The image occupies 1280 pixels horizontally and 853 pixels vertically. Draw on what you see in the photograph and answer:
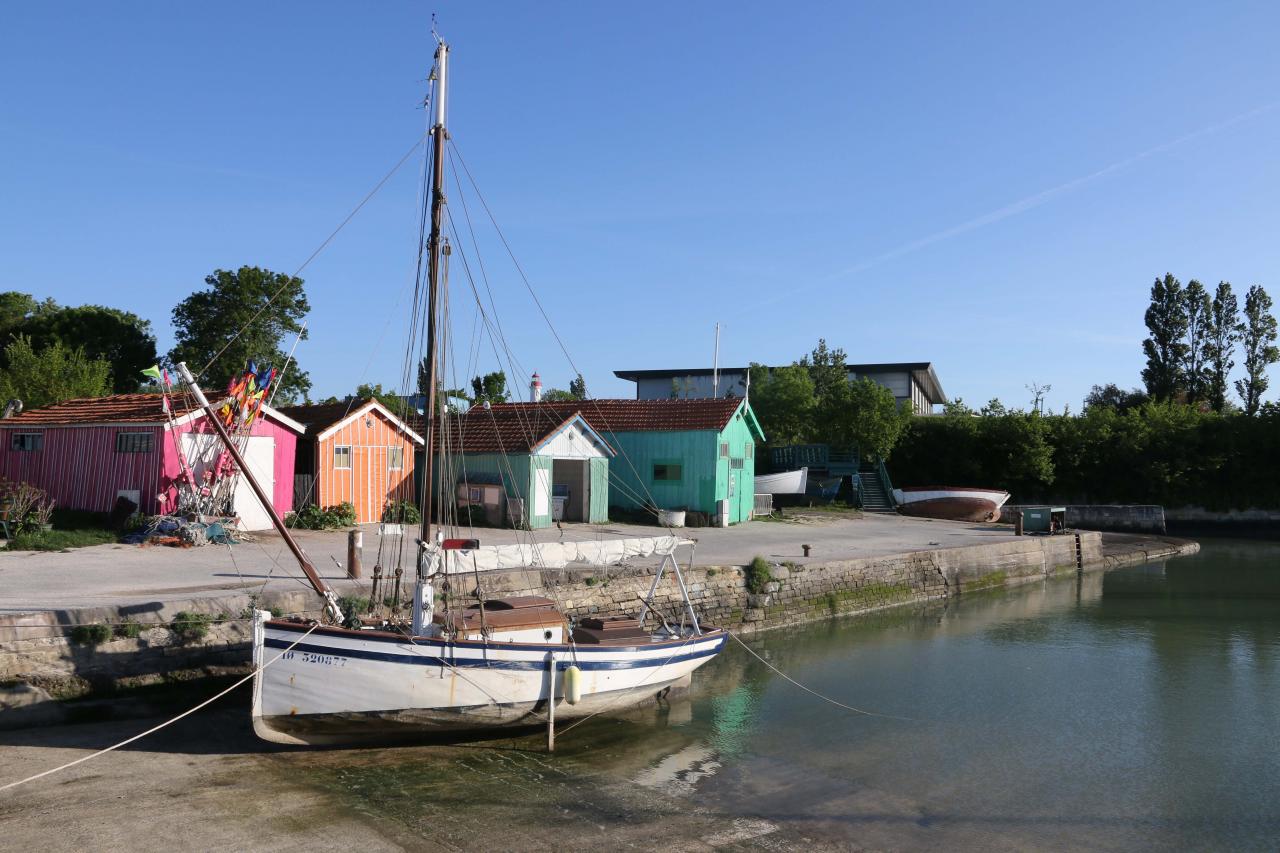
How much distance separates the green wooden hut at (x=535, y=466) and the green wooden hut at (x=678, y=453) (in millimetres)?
1253

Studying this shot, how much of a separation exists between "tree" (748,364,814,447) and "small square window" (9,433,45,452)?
3372cm

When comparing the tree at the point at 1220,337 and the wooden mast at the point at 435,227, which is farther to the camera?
the tree at the point at 1220,337

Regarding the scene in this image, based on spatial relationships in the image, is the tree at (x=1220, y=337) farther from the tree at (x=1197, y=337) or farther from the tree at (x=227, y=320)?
the tree at (x=227, y=320)

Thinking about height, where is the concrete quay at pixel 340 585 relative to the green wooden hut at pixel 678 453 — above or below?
below

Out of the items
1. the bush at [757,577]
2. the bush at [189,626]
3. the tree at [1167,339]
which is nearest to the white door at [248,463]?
the bush at [189,626]

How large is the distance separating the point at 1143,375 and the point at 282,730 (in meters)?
65.8

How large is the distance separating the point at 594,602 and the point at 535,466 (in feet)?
34.9

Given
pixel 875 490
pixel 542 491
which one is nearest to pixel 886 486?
pixel 875 490

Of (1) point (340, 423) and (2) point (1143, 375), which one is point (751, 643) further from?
(2) point (1143, 375)

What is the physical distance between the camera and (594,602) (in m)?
19.6

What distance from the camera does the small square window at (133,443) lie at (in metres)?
23.6

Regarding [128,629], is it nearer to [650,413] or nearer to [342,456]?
[342,456]

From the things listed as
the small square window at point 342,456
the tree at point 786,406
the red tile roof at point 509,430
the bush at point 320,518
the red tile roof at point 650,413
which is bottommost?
the bush at point 320,518

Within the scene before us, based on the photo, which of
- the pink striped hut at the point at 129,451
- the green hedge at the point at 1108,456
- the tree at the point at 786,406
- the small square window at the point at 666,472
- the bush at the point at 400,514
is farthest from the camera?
the tree at the point at 786,406
